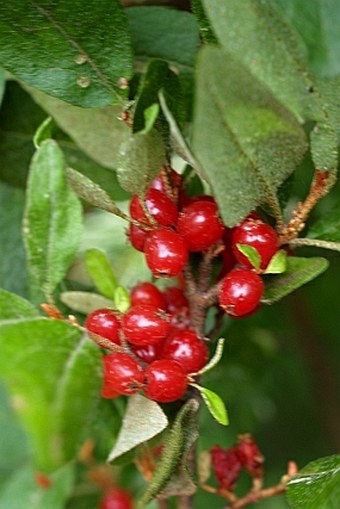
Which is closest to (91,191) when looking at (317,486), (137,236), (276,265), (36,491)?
(137,236)

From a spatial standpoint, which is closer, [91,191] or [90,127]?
[91,191]

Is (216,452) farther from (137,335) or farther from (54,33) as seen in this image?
(54,33)

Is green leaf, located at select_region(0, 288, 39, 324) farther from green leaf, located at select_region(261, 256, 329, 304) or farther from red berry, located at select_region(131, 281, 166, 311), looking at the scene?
green leaf, located at select_region(261, 256, 329, 304)

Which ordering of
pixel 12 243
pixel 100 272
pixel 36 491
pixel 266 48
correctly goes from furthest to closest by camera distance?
pixel 36 491, pixel 12 243, pixel 100 272, pixel 266 48

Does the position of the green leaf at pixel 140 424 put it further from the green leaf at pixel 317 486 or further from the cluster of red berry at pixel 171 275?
the green leaf at pixel 317 486

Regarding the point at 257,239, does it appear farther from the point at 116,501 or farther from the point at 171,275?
the point at 116,501

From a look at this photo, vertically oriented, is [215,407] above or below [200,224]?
below
